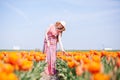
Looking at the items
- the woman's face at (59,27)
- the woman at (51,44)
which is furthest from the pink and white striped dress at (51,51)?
the woman's face at (59,27)

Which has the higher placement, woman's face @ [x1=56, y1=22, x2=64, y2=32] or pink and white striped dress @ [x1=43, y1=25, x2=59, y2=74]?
woman's face @ [x1=56, y1=22, x2=64, y2=32]

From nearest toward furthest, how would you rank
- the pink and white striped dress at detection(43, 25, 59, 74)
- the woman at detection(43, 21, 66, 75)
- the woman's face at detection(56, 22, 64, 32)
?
the woman's face at detection(56, 22, 64, 32)
the woman at detection(43, 21, 66, 75)
the pink and white striped dress at detection(43, 25, 59, 74)

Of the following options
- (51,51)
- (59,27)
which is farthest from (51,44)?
(59,27)

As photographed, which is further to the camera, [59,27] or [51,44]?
[51,44]

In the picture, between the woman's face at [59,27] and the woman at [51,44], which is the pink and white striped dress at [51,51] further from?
the woman's face at [59,27]

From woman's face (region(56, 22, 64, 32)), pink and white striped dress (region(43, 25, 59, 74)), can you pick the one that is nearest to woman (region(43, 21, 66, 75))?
pink and white striped dress (region(43, 25, 59, 74))

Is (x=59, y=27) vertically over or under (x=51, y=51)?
over

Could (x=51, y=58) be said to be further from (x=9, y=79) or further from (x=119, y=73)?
(x=9, y=79)

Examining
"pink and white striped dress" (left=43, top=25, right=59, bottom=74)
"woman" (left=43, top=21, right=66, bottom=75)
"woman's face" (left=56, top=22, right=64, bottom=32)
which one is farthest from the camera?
"pink and white striped dress" (left=43, top=25, right=59, bottom=74)

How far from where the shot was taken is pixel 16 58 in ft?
16.6

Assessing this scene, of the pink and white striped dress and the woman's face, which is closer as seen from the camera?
the woman's face

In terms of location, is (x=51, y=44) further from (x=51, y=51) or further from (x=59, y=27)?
(x=59, y=27)

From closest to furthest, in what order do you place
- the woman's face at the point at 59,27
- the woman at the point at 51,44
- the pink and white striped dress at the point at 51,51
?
the woman's face at the point at 59,27
the woman at the point at 51,44
the pink and white striped dress at the point at 51,51

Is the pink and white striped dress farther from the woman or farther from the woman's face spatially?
the woman's face
